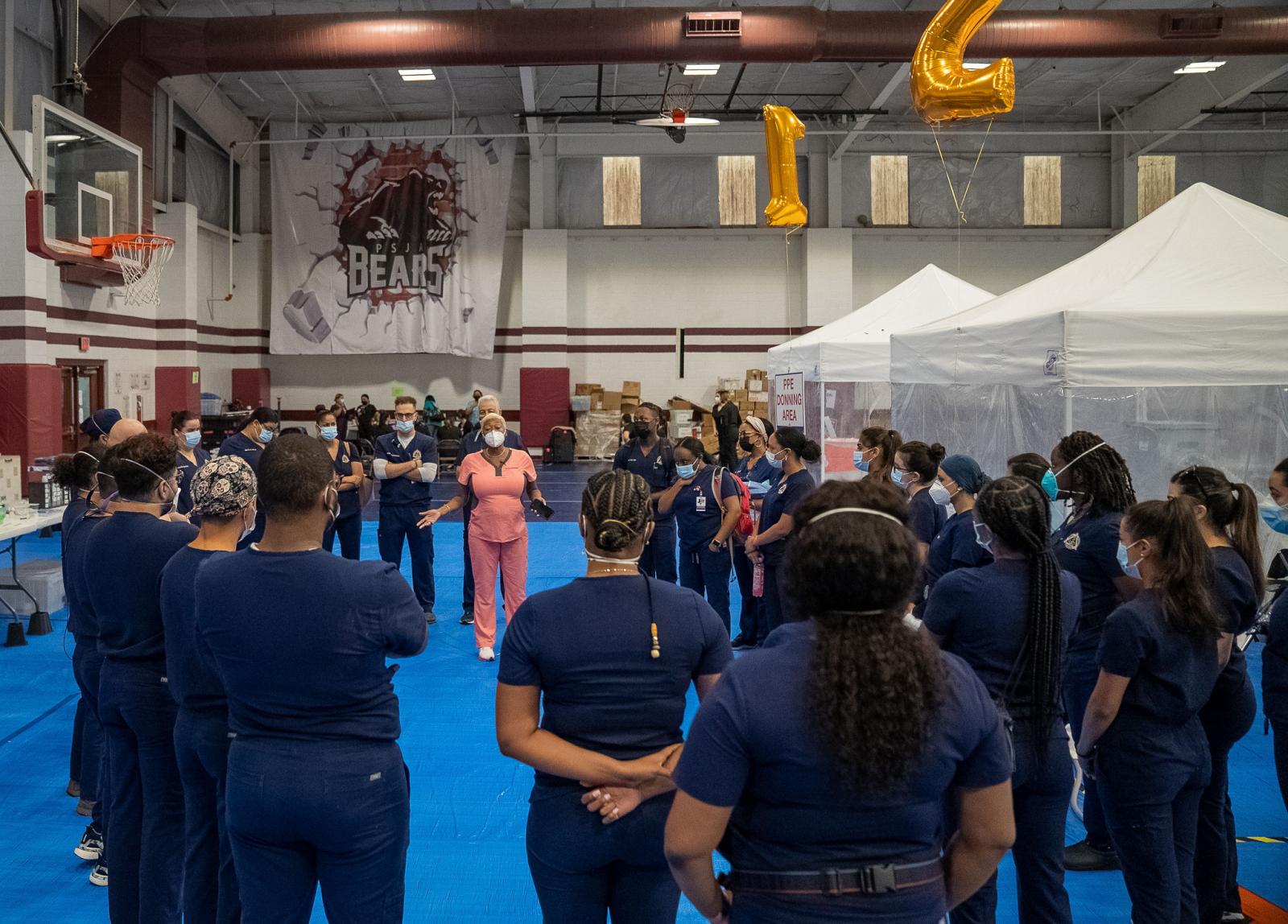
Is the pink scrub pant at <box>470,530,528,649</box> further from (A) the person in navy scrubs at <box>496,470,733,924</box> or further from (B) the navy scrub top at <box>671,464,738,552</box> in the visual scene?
(A) the person in navy scrubs at <box>496,470,733,924</box>

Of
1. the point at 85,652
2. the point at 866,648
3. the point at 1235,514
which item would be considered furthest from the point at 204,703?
the point at 1235,514

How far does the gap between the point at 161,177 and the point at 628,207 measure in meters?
9.67

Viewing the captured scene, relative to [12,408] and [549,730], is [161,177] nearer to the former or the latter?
[12,408]

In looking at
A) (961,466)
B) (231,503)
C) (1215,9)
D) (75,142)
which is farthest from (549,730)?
(1215,9)

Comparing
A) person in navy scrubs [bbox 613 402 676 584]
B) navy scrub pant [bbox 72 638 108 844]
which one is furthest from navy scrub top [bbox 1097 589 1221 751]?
person in navy scrubs [bbox 613 402 676 584]

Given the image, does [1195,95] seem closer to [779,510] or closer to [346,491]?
[779,510]

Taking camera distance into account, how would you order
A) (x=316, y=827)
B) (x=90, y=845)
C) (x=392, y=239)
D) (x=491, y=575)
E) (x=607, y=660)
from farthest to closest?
(x=392, y=239) → (x=491, y=575) → (x=90, y=845) → (x=316, y=827) → (x=607, y=660)

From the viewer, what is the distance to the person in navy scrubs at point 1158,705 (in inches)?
110

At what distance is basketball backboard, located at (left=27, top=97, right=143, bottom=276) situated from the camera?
39.1 feet

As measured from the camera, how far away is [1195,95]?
19.4 metres

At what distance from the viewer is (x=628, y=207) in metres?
22.5

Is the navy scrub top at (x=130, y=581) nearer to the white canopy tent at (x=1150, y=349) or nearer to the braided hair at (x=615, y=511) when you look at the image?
the braided hair at (x=615, y=511)

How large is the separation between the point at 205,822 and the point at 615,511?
1631 millimetres

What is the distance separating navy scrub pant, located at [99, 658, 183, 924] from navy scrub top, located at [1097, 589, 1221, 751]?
2.81m
